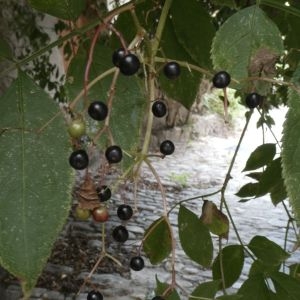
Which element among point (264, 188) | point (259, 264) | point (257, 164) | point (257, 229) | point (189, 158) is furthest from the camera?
point (189, 158)

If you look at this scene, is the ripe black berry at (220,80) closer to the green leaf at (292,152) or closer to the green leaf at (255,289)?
the green leaf at (292,152)

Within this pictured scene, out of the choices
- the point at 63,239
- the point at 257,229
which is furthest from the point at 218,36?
the point at 257,229

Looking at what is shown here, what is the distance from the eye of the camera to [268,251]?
0.89m

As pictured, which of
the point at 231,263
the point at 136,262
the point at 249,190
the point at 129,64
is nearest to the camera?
the point at 129,64

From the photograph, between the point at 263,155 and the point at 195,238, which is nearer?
the point at 195,238

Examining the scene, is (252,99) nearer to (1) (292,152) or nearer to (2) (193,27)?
(1) (292,152)

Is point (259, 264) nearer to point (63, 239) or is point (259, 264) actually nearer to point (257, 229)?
point (63, 239)

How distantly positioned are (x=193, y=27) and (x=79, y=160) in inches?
16.1

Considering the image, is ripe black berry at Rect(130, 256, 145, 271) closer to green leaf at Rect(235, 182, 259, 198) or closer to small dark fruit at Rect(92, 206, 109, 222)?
small dark fruit at Rect(92, 206, 109, 222)

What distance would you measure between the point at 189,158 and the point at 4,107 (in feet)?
18.7

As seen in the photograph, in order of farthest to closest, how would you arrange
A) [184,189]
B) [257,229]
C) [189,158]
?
1. [189,158]
2. [184,189]
3. [257,229]

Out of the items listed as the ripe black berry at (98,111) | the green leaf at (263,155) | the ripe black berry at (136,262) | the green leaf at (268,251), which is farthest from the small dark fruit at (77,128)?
the green leaf at (263,155)

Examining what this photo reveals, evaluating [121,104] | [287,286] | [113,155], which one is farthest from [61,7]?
[287,286]

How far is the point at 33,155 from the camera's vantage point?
0.55 m
